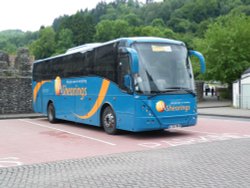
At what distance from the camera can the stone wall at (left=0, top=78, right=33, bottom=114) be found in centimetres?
2658

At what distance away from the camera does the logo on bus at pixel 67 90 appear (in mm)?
16775

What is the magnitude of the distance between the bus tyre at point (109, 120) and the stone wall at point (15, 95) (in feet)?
44.2

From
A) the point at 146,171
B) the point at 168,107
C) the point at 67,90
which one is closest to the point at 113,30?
the point at 67,90

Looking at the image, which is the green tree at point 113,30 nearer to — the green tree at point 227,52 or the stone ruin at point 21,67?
the green tree at point 227,52

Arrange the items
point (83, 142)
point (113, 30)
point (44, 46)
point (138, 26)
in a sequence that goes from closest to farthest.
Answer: point (83, 142) → point (113, 30) → point (44, 46) → point (138, 26)

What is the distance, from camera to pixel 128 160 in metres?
9.34

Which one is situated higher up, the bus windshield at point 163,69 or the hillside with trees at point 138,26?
the hillside with trees at point 138,26

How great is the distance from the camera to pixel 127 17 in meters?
117

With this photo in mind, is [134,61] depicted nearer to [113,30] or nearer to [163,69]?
[163,69]

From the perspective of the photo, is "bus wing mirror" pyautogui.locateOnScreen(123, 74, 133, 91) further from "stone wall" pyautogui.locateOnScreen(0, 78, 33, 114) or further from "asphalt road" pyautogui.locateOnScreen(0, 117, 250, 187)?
"stone wall" pyautogui.locateOnScreen(0, 78, 33, 114)

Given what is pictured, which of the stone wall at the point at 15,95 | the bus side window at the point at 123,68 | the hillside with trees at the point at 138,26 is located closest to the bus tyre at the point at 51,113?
the stone wall at the point at 15,95

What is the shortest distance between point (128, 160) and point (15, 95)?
19.1m

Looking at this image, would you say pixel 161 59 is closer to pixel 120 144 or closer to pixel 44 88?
pixel 120 144

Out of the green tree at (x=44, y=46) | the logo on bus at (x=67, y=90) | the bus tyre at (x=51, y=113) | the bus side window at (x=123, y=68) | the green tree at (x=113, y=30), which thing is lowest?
the bus tyre at (x=51, y=113)
